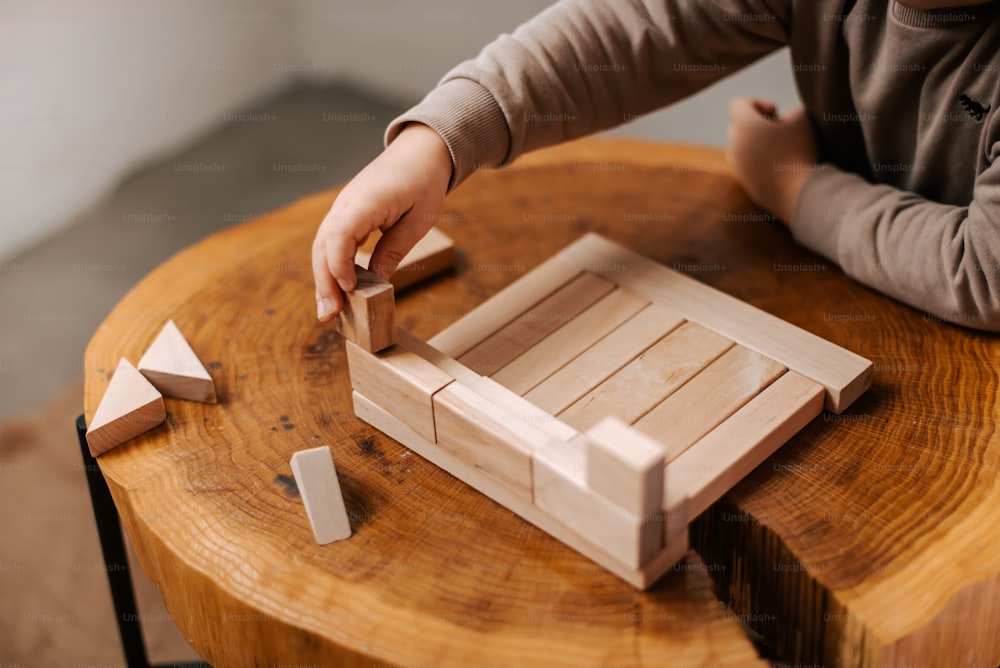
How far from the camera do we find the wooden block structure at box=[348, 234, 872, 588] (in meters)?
0.79

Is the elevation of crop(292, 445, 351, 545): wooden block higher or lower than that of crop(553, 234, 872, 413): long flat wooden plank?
lower

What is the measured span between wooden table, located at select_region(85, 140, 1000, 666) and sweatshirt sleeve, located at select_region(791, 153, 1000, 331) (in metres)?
0.04

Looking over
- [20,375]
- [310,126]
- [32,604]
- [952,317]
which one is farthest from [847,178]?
[310,126]

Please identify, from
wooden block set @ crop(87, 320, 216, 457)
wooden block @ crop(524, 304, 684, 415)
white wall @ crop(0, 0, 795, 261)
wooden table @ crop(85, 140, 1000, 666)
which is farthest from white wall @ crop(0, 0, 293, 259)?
wooden block @ crop(524, 304, 684, 415)

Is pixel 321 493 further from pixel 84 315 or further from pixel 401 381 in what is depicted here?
pixel 84 315

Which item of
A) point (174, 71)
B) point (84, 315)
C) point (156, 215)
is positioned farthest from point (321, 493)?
point (174, 71)

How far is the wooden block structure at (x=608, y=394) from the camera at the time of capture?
0.79 meters

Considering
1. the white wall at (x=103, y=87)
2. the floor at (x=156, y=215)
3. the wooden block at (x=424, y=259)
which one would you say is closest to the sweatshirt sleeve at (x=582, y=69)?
the wooden block at (x=424, y=259)

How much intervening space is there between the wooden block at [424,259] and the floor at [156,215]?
3.53 ft

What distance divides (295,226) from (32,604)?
806 mm

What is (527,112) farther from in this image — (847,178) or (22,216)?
(22,216)

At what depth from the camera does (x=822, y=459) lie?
922mm

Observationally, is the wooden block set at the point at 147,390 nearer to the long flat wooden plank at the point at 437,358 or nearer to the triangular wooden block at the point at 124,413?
the triangular wooden block at the point at 124,413

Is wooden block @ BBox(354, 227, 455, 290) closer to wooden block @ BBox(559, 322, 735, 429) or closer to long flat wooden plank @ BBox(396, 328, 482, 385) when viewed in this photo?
long flat wooden plank @ BBox(396, 328, 482, 385)
